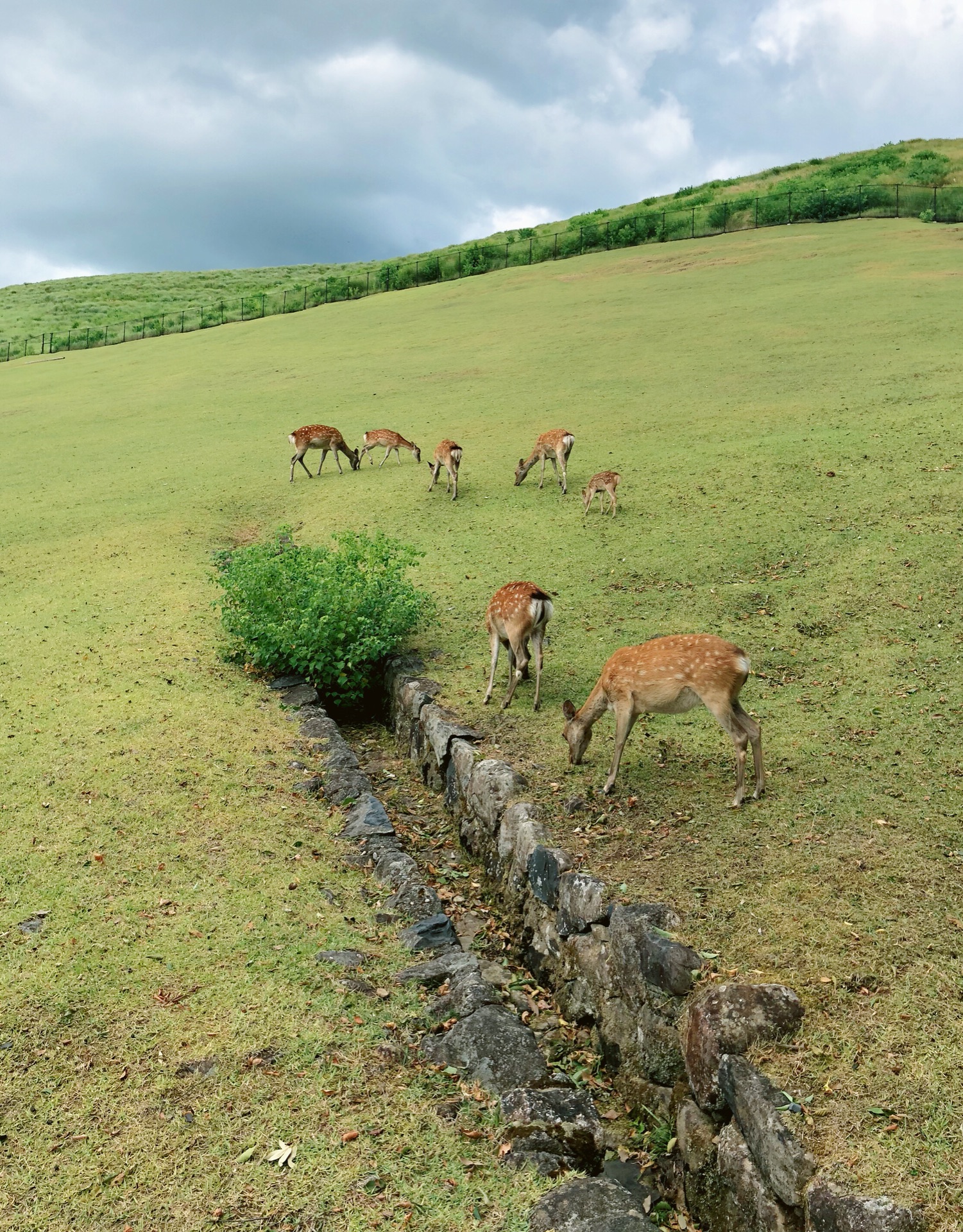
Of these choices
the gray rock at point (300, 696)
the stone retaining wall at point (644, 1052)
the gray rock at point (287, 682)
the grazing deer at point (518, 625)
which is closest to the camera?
the stone retaining wall at point (644, 1052)

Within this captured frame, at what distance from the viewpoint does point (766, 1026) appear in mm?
5145

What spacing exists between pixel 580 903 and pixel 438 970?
117 centimetres

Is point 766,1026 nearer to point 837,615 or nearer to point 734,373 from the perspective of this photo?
point 837,615

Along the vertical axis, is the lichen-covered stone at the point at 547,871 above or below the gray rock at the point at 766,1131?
below

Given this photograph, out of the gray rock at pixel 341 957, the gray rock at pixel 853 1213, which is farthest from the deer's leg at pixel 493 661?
the gray rock at pixel 853 1213

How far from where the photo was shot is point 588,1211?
481 centimetres

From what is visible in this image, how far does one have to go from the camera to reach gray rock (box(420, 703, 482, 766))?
33.1 ft

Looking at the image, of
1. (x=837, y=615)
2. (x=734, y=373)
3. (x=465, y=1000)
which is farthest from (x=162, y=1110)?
(x=734, y=373)

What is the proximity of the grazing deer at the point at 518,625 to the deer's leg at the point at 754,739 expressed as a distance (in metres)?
2.90

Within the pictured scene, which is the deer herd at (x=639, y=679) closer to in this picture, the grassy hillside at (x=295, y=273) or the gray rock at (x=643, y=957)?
the gray rock at (x=643, y=957)

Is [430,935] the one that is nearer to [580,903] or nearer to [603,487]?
[580,903]

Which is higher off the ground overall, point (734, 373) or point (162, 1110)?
point (734, 373)

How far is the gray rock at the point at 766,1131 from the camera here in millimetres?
4406

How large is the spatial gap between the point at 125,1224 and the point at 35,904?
9.80ft
